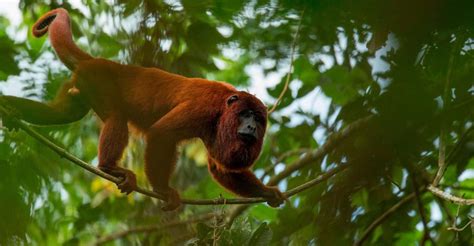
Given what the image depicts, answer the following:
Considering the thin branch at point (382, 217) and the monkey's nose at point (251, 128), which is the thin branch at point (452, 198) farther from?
the monkey's nose at point (251, 128)

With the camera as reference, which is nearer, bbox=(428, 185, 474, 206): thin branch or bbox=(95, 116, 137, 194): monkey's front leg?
bbox=(428, 185, 474, 206): thin branch

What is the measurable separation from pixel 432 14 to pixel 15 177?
70.0 inches

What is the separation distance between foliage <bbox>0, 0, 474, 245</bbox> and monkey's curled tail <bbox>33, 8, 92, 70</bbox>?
0.17m

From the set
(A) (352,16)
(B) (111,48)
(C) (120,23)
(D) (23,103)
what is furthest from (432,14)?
(B) (111,48)

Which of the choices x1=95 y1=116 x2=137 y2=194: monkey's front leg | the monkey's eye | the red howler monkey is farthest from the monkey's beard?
x1=95 y1=116 x2=137 y2=194: monkey's front leg

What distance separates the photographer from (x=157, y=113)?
4.77 metres

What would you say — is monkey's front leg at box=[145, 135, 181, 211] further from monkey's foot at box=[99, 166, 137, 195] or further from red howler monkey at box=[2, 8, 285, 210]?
monkey's foot at box=[99, 166, 137, 195]

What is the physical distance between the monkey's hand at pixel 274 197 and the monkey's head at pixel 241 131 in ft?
0.99

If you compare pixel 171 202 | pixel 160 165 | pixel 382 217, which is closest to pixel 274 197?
pixel 171 202

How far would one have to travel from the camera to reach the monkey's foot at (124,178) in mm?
4242

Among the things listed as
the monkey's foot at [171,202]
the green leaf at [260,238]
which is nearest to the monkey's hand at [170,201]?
the monkey's foot at [171,202]

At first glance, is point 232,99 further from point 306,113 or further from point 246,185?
point 306,113

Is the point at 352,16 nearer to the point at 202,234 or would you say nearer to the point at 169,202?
the point at 202,234

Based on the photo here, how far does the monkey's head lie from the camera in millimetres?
4438
